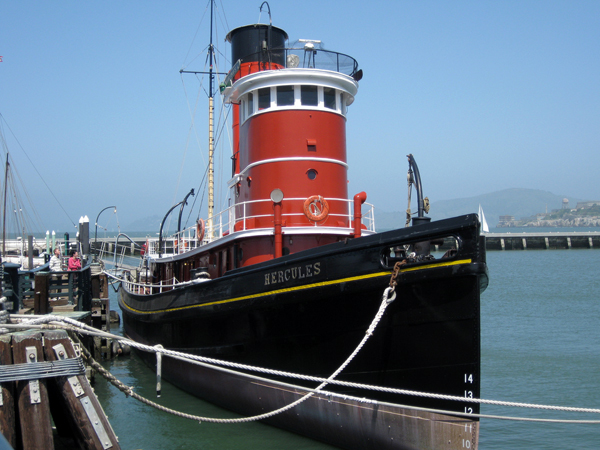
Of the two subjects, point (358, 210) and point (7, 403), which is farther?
point (358, 210)

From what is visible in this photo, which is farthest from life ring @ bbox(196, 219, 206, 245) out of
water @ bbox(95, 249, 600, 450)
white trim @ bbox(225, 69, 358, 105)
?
water @ bbox(95, 249, 600, 450)

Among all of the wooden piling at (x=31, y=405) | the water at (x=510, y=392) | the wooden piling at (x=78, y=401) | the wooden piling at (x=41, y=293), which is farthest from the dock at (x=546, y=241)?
the wooden piling at (x=31, y=405)

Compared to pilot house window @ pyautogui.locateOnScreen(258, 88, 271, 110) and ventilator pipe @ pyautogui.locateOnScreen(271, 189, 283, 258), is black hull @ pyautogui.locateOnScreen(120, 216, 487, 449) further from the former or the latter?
pilot house window @ pyautogui.locateOnScreen(258, 88, 271, 110)

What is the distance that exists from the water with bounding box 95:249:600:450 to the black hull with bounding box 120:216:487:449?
0.87m

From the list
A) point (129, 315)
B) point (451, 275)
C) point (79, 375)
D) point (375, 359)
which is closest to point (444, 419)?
point (375, 359)

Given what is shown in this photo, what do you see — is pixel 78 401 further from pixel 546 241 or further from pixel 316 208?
pixel 546 241

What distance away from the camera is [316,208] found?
9.98 meters

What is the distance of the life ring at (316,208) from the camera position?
9.73 meters

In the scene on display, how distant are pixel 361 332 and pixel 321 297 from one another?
0.77 m

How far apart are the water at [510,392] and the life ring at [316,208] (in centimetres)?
373

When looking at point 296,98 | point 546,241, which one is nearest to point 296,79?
point 296,98

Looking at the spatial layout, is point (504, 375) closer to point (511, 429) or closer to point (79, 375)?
point (511, 429)

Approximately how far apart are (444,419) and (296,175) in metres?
5.47

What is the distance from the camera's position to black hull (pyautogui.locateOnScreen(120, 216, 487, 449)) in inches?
268
